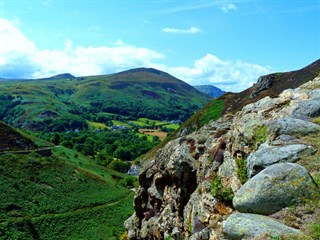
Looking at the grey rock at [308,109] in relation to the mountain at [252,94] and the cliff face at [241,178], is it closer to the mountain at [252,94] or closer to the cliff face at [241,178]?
the cliff face at [241,178]

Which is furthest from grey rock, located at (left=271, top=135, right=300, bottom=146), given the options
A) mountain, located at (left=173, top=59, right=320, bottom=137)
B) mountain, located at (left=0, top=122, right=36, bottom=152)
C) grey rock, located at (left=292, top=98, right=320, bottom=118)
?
mountain, located at (left=173, top=59, right=320, bottom=137)

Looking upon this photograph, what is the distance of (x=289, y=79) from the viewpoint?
13875 centimetres

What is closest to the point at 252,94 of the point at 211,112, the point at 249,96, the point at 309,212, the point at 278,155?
the point at 249,96

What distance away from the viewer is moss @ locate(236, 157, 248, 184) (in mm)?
21694

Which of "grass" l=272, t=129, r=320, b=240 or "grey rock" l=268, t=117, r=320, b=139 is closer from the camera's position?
"grass" l=272, t=129, r=320, b=240

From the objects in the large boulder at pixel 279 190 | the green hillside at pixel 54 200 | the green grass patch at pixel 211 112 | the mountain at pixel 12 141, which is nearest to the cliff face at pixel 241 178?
the large boulder at pixel 279 190

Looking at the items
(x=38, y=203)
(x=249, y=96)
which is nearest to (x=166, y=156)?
(x=38, y=203)

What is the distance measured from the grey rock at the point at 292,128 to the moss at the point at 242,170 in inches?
110

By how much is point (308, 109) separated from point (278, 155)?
810cm

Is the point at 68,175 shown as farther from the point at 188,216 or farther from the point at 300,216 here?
the point at 300,216

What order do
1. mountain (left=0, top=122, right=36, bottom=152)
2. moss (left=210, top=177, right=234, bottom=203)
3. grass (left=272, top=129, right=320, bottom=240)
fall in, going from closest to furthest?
1. grass (left=272, top=129, right=320, bottom=240)
2. moss (left=210, top=177, right=234, bottom=203)
3. mountain (left=0, top=122, right=36, bottom=152)

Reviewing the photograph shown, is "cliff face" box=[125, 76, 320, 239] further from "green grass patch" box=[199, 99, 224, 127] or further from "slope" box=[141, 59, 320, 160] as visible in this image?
"green grass patch" box=[199, 99, 224, 127]

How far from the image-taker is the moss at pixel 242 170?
21.7 metres

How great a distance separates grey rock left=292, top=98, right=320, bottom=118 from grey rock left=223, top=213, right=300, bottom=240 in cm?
1223
